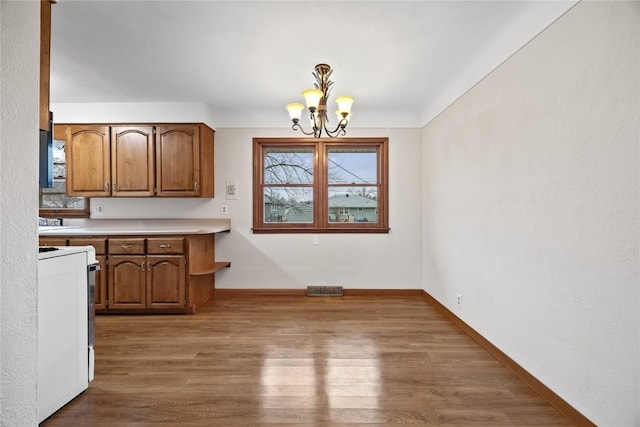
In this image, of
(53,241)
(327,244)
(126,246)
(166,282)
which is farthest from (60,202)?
(327,244)

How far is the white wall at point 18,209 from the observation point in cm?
85

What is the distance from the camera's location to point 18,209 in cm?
89

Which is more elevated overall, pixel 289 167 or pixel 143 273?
pixel 289 167

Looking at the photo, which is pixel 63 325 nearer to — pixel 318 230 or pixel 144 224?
pixel 144 224

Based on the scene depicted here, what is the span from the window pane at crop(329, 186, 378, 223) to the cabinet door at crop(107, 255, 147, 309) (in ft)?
7.70

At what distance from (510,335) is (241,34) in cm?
291

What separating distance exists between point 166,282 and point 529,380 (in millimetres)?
3359

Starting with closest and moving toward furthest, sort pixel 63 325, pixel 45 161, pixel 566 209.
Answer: pixel 45 161
pixel 566 209
pixel 63 325

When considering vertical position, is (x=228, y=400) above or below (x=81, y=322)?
below

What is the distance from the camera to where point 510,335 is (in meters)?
2.27

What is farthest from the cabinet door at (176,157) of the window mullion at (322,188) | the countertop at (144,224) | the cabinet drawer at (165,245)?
A: the window mullion at (322,188)

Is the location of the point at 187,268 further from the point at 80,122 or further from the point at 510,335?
the point at 510,335

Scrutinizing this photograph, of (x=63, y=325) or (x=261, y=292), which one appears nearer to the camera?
(x=63, y=325)

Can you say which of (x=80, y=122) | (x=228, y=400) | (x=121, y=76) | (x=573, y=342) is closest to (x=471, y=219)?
(x=573, y=342)
